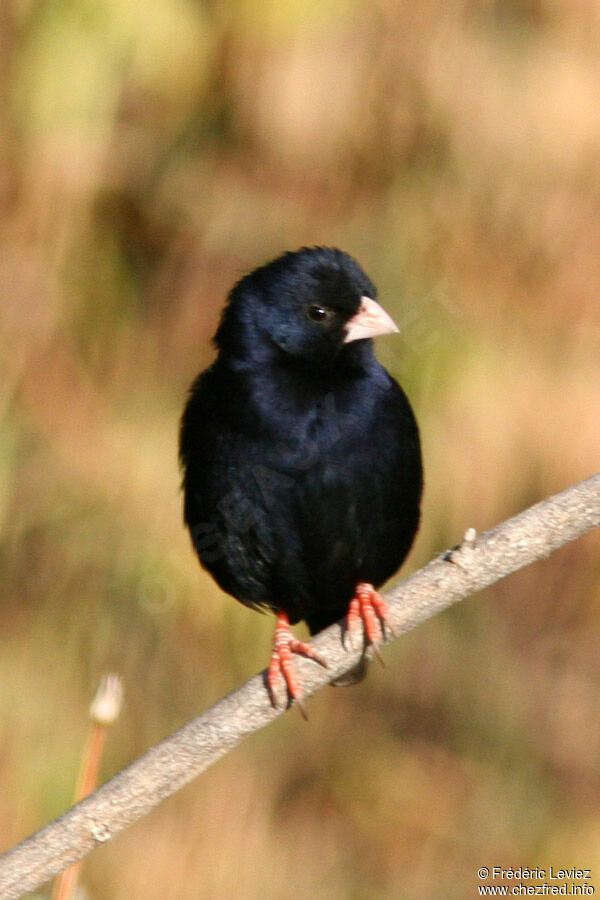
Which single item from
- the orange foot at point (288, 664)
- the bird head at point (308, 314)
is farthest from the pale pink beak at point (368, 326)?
the orange foot at point (288, 664)

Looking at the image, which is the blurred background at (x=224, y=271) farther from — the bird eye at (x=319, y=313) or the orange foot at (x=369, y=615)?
the orange foot at (x=369, y=615)

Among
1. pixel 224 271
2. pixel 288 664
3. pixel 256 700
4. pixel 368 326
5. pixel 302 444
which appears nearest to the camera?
pixel 256 700

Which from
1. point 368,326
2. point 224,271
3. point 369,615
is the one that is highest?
point 368,326

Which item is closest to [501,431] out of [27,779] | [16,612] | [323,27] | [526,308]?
[526,308]

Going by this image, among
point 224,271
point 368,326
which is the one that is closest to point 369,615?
point 368,326

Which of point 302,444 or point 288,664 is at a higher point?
point 302,444

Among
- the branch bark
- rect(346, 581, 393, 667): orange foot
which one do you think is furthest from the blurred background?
the branch bark

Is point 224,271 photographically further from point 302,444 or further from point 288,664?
point 288,664

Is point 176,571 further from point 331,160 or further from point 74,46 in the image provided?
point 74,46
